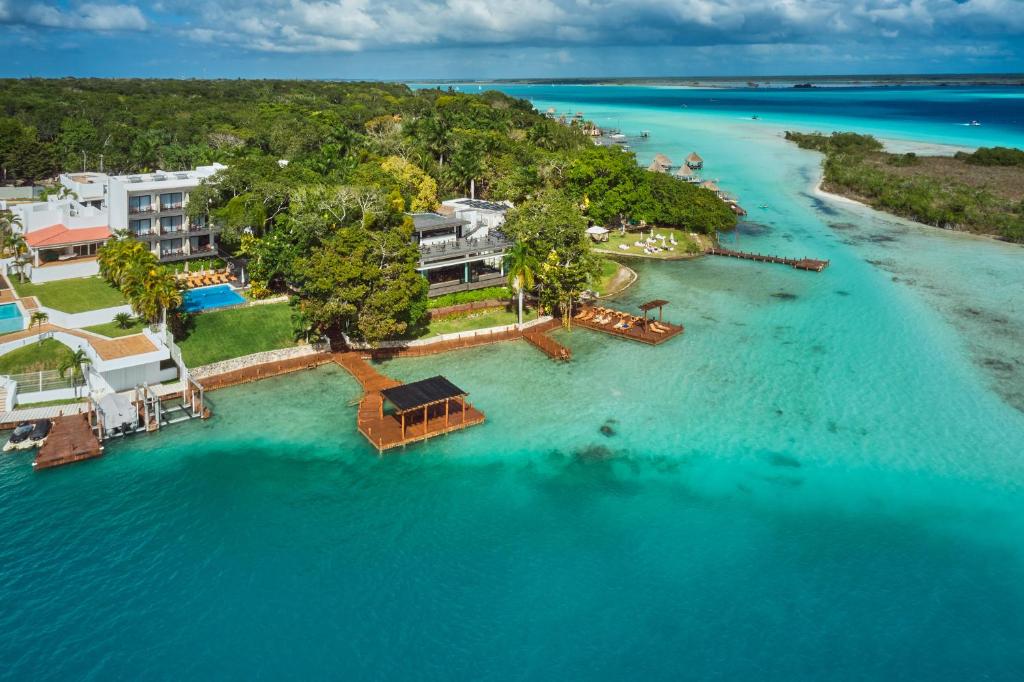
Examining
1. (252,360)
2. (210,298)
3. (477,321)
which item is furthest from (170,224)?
(477,321)

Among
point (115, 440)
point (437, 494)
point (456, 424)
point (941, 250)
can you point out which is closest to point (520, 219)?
point (456, 424)

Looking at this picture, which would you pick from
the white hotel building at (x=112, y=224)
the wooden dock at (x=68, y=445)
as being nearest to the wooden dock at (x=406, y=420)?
the wooden dock at (x=68, y=445)

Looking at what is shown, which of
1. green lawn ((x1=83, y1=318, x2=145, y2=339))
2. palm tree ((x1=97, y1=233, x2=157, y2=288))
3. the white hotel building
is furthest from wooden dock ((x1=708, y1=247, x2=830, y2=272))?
green lawn ((x1=83, y1=318, x2=145, y2=339))

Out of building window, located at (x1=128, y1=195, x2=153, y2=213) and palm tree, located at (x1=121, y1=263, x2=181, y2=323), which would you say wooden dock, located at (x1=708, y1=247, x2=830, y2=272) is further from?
building window, located at (x1=128, y1=195, x2=153, y2=213)

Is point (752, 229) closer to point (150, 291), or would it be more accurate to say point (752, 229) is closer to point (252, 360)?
point (252, 360)

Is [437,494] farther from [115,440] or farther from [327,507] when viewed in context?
[115,440]

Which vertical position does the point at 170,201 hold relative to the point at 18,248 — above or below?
above
